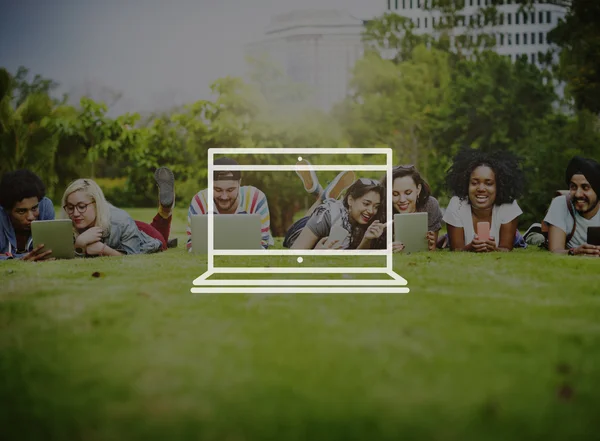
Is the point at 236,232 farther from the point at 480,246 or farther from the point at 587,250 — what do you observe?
the point at 587,250

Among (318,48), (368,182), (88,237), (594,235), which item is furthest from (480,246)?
(88,237)

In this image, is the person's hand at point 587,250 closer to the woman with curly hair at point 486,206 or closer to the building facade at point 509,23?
the woman with curly hair at point 486,206

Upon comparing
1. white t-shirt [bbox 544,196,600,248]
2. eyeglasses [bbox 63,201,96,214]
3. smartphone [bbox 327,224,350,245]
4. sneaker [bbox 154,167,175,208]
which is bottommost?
smartphone [bbox 327,224,350,245]

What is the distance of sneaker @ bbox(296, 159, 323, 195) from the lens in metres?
8.52

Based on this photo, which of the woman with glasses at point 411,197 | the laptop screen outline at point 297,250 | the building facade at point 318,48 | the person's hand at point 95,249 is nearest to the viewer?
the laptop screen outline at point 297,250

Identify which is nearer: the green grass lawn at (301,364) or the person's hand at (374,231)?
the green grass lawn at (301,364)

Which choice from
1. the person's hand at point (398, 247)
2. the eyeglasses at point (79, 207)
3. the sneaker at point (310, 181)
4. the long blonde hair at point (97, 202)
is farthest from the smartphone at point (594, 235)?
the eyeglasses at point (79, 207)

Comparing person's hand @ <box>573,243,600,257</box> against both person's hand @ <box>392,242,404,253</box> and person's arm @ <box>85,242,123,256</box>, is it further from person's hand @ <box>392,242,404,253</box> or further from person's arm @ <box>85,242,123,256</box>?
person's arm @ <box>85,242,123,256</box>

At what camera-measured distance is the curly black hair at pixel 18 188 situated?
737cm

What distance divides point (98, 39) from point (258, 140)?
2.57 metres

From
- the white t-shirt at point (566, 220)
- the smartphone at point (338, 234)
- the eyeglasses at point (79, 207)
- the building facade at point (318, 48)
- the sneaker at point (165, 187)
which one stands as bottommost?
the smartphone at point (338, 234)

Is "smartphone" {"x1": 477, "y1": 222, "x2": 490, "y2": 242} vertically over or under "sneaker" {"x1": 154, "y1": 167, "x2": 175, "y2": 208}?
under

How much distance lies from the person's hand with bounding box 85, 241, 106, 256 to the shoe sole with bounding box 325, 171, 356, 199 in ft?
8.86

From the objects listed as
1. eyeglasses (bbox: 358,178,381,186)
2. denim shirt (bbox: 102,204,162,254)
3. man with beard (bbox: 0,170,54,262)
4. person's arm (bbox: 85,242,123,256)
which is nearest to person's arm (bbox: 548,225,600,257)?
eyeglasses (bbox: 358,178,381,186)
